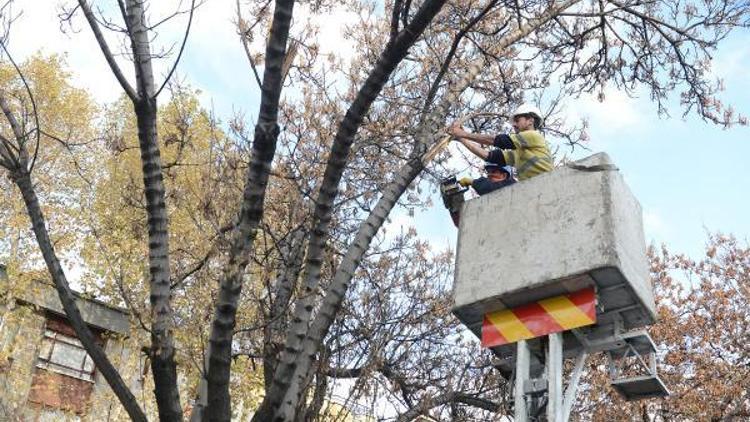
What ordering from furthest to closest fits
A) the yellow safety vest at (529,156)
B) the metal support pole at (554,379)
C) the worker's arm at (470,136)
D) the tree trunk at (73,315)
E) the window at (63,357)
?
the window at (63,357) → the worker's arm at (470,136) → the yellow safety vest at (529,156) → the tree trunk at (73,315) → the metal support pole at (554,379)

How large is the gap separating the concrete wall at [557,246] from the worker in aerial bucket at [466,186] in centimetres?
49

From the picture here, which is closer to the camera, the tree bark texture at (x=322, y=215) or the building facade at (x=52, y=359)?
the tree bark texture at (x=322, y=215)

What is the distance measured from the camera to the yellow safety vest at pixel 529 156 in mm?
6012

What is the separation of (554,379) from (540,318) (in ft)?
1.59

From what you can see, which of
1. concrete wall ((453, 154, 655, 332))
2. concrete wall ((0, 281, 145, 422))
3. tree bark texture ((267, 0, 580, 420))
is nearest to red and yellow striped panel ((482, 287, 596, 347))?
concrete wall ((453, 154, 655, 332))

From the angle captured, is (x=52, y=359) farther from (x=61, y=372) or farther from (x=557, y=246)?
(x=557, y=246)

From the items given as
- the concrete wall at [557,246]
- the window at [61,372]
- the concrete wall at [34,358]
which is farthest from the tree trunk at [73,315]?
the window at [61,372]

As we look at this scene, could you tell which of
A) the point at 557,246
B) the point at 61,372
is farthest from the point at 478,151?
the point at 61,372

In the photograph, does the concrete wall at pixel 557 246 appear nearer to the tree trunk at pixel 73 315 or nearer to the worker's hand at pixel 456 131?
the worker's hand at pixel 456 131

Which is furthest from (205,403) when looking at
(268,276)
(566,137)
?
(566,137)

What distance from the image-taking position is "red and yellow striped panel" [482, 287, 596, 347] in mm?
4977

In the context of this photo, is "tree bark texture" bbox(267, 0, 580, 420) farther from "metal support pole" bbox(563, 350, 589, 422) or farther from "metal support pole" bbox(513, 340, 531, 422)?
"metal support pole" bbox(563, 350, 589, 422)

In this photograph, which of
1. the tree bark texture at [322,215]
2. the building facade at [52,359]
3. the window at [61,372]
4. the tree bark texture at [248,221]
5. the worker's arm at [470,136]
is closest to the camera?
the tree bark texture at [248,221]

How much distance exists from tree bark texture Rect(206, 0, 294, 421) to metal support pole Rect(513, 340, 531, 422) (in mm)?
1836
